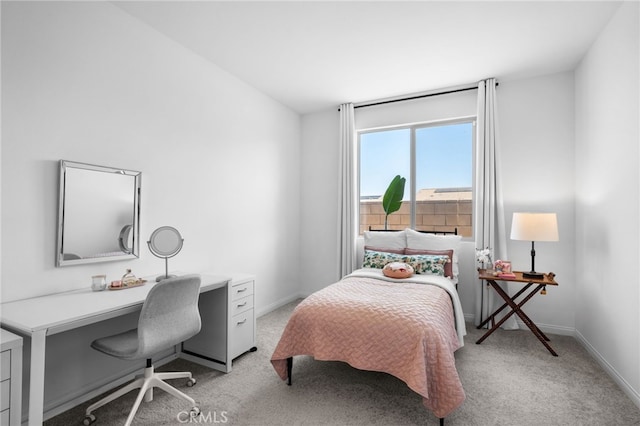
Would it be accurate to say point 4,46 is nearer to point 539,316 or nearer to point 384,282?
point 384,282

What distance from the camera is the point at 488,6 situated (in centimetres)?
234

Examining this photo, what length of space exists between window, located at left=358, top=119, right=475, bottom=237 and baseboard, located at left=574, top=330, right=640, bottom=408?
1.51 meters

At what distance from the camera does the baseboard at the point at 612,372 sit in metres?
2.13

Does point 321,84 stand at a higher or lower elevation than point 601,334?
higher

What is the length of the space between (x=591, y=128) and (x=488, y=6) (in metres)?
1.60

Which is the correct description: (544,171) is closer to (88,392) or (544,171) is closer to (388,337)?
(388,337)

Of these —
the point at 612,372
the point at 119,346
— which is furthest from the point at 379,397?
the point at 612,372

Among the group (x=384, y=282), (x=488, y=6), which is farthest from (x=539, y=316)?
(x=488, y=6)

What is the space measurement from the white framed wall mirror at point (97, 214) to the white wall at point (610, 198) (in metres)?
3.68

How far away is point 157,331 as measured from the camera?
1894 mm

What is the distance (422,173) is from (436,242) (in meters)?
1.06

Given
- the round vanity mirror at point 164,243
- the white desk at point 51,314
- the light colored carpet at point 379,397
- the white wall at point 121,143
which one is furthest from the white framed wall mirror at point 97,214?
the light colored carpet at point 379,397

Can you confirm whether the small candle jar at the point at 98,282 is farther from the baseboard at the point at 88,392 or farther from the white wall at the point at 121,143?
the baseboard at the point at 88,392

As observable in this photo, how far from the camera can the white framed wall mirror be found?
6.75ft
